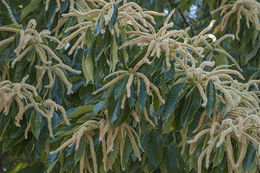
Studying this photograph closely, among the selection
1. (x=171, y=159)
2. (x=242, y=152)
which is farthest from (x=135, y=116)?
(x=242, y=152)

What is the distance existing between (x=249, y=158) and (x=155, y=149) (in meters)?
0.61

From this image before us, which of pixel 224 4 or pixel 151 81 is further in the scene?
pixel 224 4

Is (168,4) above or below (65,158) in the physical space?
above

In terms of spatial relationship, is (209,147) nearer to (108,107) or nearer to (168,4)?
(108,107)

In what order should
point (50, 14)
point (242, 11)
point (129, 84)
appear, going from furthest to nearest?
point (242, 11) < point (50, 14) < point (129, 84)

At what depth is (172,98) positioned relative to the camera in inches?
101

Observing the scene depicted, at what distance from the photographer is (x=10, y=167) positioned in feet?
19.0

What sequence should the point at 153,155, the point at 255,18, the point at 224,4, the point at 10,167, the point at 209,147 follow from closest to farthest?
the point at 209,147 → the point at 153,155 → the point at 255,18 → the point at 224,4 → the point at 10,167

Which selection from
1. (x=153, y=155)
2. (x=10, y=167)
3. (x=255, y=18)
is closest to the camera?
(x=153, y=155)

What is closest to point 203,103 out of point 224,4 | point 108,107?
point 108,107

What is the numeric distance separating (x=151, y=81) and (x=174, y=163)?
61 centimetres

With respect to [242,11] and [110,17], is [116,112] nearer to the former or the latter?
[110,17]

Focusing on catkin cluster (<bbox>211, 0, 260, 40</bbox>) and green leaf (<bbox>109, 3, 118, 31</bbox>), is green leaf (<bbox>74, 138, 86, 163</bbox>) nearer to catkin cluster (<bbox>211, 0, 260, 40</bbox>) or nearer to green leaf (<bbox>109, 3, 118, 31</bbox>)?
green leaf (<bbox>109, 3, 118, 31</bbox>)

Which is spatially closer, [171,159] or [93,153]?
[93,153]
